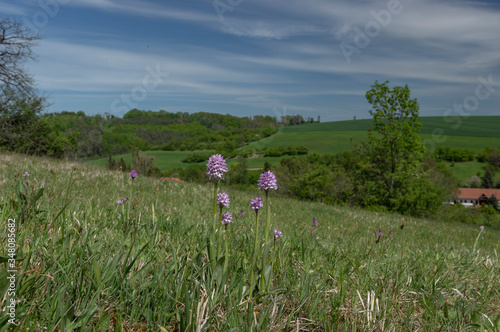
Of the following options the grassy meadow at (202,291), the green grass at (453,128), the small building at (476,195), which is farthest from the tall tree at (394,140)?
the small building at (476,195)

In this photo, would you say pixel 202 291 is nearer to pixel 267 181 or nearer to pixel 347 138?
pixel 267 181

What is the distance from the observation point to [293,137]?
95.6 metres

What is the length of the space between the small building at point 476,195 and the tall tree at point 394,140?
321 ft

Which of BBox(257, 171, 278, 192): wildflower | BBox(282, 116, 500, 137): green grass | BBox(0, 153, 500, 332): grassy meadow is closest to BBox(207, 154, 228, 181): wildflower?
BBox(257, 171, 278, 192): wildflower

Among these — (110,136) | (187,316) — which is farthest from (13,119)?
(110,136)

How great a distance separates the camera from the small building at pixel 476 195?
11412 centimetres

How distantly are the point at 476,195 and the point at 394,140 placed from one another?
4422 inches

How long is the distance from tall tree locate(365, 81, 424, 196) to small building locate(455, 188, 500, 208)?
9770cm

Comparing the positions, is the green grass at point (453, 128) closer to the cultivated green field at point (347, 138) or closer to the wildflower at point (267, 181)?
the cultivated green field at point (347, 138)

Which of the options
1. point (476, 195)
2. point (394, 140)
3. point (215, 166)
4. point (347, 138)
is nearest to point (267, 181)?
point (215, 166)

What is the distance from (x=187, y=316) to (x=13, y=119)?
1541 inches

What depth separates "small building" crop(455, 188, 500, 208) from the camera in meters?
114

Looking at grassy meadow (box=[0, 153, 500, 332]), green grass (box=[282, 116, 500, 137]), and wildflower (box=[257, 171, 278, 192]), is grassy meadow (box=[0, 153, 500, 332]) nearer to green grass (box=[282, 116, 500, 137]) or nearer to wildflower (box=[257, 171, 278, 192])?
wildflower (box=[257, 171, 278, 192])

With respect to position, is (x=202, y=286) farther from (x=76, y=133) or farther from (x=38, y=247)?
(x=76, y=133)
